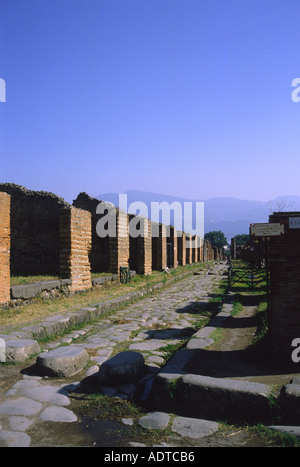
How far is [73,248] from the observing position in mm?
8984

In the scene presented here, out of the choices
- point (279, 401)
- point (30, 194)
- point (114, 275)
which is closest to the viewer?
point (279, 401)

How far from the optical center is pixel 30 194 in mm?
10258

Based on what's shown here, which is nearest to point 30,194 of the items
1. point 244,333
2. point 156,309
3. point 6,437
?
point 156,309

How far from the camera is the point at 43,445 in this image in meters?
2.61

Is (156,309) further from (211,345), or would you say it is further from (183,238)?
(183,238)

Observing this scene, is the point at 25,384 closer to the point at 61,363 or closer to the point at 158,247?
the point at 61,363

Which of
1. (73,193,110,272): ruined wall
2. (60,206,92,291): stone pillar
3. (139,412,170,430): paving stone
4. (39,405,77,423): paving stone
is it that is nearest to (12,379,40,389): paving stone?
(39,405,77,423): paving stone

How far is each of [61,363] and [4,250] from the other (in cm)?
325

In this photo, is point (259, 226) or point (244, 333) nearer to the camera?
point (259, 226)

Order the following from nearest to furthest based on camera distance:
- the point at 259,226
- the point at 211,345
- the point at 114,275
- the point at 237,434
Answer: the point at 237,434 < the point at 259,226 < the point at 211,345 < the point at 114,275

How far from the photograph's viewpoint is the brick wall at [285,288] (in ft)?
14.5

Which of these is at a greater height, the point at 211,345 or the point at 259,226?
the point at 259,226

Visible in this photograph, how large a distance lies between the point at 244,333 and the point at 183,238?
18.7 metres

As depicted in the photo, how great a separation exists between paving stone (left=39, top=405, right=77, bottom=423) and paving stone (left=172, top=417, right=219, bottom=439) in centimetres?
87
